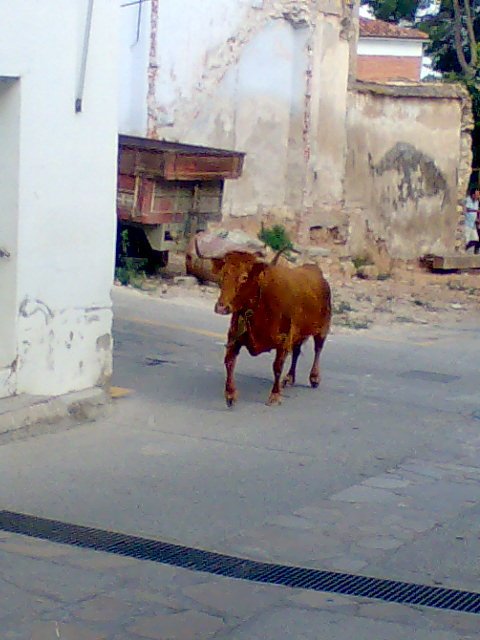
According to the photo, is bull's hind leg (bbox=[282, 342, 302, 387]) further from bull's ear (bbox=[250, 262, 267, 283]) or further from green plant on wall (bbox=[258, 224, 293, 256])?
green plant on wall (bbox=[258, 224, 293, 256])

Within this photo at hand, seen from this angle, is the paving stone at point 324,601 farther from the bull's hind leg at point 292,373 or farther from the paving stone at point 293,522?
the bull's hind leg at point 292,373

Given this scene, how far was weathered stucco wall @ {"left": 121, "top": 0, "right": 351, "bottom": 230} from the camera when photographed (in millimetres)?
18922

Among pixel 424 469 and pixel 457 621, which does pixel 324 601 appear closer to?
pixel 457 621

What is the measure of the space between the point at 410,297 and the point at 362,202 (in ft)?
13.5

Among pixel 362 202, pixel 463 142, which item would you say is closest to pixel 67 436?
pixel 362 202

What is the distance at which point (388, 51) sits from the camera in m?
46.9

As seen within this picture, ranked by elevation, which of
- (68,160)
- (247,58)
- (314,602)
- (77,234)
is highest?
(247,58)

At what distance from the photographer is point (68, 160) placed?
865 cm

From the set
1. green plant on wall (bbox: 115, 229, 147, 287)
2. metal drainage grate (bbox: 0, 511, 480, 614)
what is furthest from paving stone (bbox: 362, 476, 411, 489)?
green plant on wall (bbox: 115, 229, 147, 287)

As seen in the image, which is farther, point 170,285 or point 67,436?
point 170,285

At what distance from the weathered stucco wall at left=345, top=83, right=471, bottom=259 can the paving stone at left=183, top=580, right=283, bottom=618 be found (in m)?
17.0

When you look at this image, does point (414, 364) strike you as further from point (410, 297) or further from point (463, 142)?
point (463, 142)

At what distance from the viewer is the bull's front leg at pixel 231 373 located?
31.7 ft

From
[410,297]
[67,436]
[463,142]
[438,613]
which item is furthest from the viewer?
[463,142]
